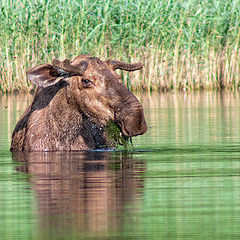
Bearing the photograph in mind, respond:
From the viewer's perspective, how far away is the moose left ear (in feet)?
32.4

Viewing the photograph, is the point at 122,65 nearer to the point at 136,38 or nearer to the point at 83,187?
the point at 83,187

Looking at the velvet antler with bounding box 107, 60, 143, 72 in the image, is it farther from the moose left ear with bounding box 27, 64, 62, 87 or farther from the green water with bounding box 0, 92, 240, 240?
the green water with bounding box 0, 92, 240, 240

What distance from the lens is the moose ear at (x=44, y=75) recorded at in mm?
9891

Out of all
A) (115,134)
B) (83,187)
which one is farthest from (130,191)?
(115,134)

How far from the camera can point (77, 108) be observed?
9.88 meters

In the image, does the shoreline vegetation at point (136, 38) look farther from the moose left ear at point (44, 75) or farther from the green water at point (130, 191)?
the moose left ear at point (44, 75)

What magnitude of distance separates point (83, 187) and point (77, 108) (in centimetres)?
317

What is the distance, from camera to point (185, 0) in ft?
82.5

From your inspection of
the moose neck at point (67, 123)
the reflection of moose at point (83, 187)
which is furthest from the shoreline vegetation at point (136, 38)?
the reflection of moose at point (83, 187)

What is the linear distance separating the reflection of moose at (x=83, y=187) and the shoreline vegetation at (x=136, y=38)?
13435mm

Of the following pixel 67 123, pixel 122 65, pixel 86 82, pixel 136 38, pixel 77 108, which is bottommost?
pixel 67 123

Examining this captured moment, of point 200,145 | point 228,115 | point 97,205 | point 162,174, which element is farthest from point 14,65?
point 97,205

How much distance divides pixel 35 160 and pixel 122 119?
3.64 ft

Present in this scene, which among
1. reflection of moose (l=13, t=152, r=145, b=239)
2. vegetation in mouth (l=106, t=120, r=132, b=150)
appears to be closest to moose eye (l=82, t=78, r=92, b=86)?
vegetation in mouth (l=106, t=120, r=132, b=150)
